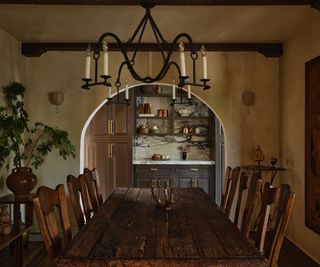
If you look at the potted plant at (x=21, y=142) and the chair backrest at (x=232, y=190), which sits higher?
the potted plant at (x=21, y=142)

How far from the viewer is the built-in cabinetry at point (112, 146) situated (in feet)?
21.1

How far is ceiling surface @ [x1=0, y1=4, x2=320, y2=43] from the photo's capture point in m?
3.57

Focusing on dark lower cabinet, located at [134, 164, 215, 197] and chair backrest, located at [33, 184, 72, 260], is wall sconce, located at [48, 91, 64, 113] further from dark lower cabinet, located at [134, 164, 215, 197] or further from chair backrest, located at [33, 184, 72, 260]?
chair backrest, located at [33, 184, 72, 260]

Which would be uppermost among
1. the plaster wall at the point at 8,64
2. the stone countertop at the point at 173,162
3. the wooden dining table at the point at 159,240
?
the plaster wall at the point at 8,64

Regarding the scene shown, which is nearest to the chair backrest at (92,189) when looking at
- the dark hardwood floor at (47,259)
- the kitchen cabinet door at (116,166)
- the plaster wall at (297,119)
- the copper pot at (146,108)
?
the dark hardwood floor at (47,259)

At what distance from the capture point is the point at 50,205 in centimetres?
206

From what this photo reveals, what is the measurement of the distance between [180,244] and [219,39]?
10.8 feet

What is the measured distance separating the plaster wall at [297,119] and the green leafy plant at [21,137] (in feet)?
8.98

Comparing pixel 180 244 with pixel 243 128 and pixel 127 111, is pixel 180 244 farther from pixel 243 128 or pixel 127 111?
pixel 127 111

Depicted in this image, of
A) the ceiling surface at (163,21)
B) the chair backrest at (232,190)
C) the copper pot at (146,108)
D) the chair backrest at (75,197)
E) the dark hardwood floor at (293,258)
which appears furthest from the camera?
the copper pot at (146,108)

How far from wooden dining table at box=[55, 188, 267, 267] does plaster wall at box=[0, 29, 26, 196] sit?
1.97m

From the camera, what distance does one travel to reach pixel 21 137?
181 inches
